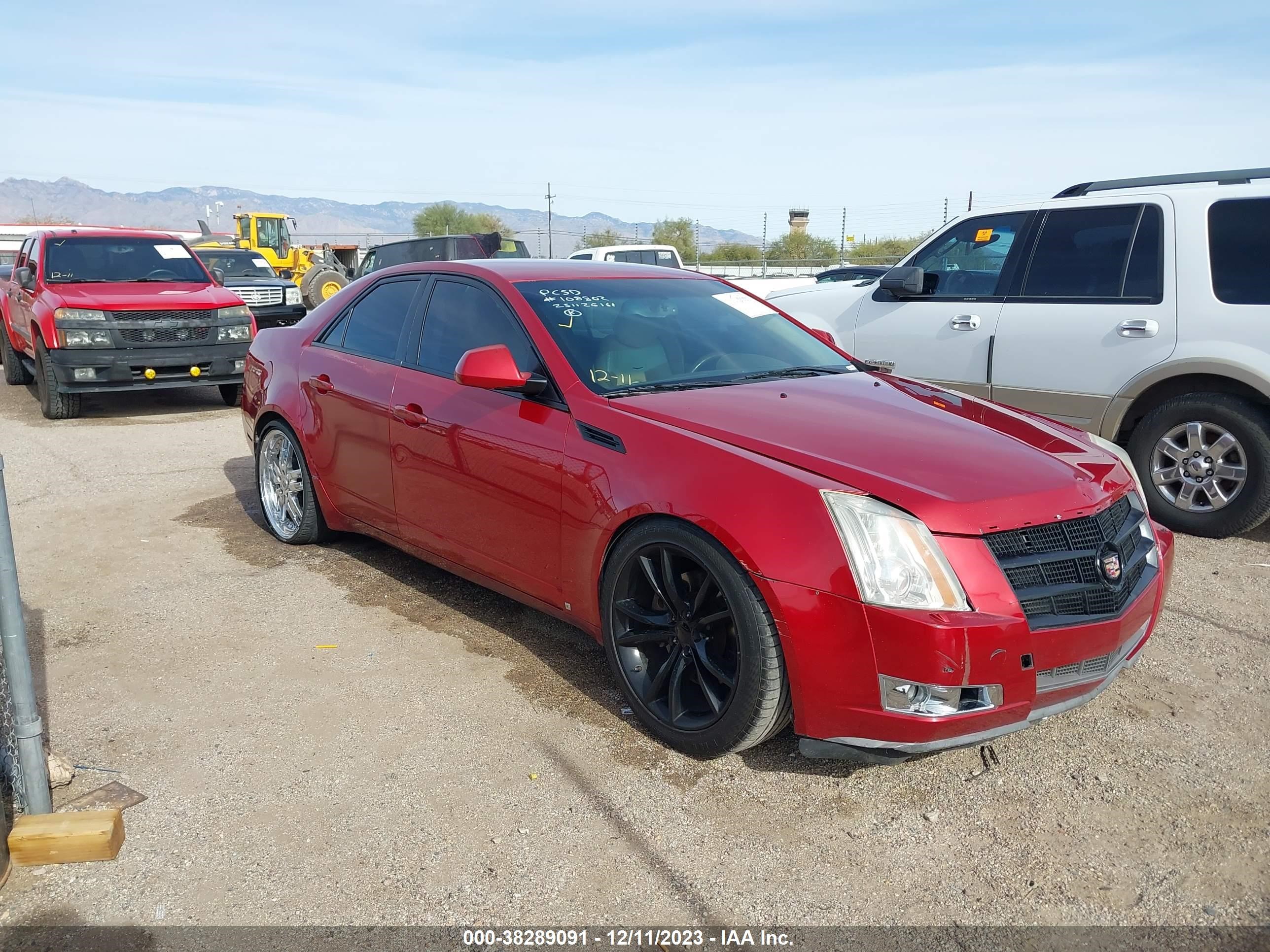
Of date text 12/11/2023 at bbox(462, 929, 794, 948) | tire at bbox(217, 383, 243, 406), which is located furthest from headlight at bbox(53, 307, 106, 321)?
date text 12/11/2023 at bbox(462, 929, 794, 948)

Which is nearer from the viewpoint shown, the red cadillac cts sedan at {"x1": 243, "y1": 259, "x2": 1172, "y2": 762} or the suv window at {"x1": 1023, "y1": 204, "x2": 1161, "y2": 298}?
the red cadillac cts sedan at {"x1": 243, "y1": 259, "x2": 1172, "y2": 762}

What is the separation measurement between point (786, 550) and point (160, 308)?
347 inches

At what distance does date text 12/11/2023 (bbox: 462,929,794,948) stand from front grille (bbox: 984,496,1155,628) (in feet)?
3.79

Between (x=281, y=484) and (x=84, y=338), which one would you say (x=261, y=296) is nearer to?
(x=84, y=338)

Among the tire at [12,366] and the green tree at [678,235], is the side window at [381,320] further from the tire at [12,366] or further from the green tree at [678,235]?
the green tree at [678,235]

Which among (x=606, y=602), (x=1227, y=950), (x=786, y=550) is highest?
(x=786, y=550)

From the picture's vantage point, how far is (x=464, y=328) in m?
4.36

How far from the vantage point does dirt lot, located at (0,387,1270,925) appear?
2.64 metres

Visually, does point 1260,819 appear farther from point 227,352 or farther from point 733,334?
point 227,352

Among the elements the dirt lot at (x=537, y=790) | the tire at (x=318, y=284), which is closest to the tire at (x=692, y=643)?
the dirt lot at (x=537, y=790)

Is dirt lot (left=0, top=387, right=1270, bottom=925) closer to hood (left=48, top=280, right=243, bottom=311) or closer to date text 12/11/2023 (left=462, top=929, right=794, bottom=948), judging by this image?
date text 12/11/2023 (left=462, top=929, right=794, bottom=948)

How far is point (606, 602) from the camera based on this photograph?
3.52 m

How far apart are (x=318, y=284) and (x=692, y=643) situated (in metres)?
20.9

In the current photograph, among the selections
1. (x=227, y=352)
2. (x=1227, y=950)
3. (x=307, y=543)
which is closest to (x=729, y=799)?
(x=1227, y=950)
